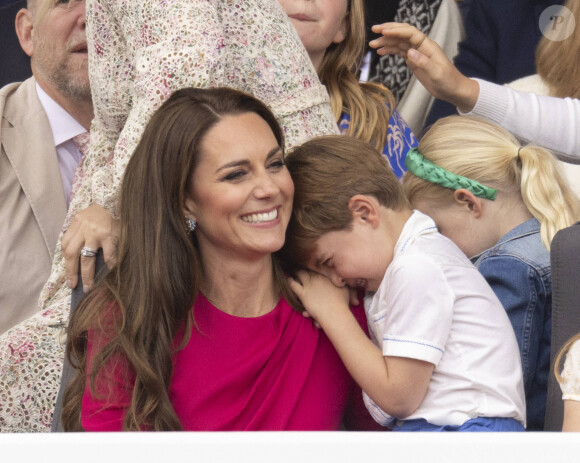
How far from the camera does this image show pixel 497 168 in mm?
1822

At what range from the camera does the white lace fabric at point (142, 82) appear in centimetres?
150

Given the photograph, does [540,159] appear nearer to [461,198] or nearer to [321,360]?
→ [461,198]

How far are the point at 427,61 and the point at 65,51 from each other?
1.11m

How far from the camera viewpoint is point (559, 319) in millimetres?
1390

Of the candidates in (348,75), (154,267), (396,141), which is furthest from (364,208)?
(348,75)

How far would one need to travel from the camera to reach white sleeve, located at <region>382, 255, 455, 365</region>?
138 centimetres

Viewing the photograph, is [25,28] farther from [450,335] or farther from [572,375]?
[572,375]

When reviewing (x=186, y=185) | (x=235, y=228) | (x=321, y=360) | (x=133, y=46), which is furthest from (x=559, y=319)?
(x=133, y=46)

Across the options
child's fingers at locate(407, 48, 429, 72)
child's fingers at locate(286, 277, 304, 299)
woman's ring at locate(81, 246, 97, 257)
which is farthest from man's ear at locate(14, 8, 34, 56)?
child's fingers at locate(286, 277, 304, 299)

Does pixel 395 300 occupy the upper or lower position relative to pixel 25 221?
upper

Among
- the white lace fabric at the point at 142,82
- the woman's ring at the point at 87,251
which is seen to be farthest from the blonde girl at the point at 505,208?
the woman's ring at the point at 87,251

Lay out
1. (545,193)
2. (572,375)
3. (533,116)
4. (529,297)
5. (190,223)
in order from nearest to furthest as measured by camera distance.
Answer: (572,375) → (190,223) → (529,297) → (545,193) → (533,116)

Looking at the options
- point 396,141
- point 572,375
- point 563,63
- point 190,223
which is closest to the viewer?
point 572,375

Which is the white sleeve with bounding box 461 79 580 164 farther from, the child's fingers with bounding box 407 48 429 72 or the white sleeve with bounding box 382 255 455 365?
the white sleeve with bounding box 382 255 455 365
